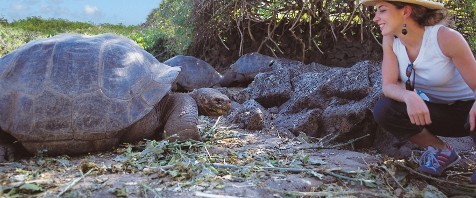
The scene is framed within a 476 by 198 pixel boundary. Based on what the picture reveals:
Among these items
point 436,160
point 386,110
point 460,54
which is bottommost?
point 436,160

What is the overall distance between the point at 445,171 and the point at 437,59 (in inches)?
29.6

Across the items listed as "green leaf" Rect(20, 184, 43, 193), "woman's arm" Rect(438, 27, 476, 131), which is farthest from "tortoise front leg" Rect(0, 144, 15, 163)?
"woman's arm" Rect(438, 27, 476, 131)

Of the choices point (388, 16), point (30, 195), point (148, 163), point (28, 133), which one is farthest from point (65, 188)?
point (388, 16)

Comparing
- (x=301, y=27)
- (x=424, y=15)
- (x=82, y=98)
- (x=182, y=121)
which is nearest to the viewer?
(x=424, y=15)

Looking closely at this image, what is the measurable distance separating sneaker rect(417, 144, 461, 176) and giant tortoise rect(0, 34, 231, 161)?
136cm

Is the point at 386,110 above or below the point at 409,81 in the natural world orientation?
below

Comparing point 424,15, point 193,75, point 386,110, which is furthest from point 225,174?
point 193,75

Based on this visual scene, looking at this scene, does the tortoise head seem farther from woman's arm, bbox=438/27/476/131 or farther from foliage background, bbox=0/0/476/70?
foliage background, bbox=0/0/476/70

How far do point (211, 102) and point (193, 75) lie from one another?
3.06 metres

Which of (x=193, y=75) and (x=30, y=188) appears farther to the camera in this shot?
(x=193, y=75)

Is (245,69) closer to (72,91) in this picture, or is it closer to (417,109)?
(72,91)

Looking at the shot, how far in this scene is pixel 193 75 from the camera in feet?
21.5

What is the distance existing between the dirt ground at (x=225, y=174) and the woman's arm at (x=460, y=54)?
1.73 feet

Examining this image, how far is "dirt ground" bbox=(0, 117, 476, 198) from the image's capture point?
7.80 ft
